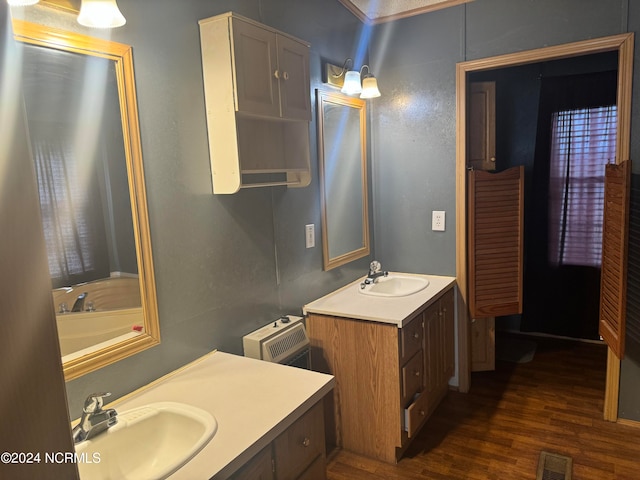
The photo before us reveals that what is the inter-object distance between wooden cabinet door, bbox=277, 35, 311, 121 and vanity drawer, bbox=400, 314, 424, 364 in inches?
45.3

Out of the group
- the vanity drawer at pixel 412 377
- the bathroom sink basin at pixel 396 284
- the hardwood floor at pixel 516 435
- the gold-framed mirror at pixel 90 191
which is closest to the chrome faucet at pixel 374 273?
the bathroom sink basin at pixel 396 284

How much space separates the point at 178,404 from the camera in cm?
145

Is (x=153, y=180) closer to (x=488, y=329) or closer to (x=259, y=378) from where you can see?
(x=259, y=378)

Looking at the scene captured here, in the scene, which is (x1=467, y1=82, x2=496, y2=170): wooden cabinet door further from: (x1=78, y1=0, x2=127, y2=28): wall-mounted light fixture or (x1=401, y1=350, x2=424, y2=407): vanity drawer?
(x1=78, y1=0, x2=127, y2=28): wall-mounted light fixture

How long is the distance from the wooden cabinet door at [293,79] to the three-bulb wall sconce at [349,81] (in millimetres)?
492

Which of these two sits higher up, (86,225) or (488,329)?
(86,225)

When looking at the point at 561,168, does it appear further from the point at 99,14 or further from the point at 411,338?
the point at 99,14

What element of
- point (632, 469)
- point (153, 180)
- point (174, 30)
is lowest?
point (632, 469)

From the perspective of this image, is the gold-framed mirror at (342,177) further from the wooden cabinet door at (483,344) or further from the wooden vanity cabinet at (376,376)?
the wooden cabinet door at (483,344)

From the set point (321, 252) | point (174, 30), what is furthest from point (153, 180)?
point (321, 252)

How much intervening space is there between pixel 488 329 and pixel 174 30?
2835 mm

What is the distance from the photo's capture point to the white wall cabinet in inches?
69.0

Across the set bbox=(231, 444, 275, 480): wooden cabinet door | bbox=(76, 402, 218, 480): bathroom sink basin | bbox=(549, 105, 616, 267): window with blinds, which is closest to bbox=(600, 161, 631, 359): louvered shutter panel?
bbox=(549, 105, 616, 267): window with blinds

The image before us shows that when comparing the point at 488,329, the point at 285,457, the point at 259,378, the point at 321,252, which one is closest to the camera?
the point at 285,457
